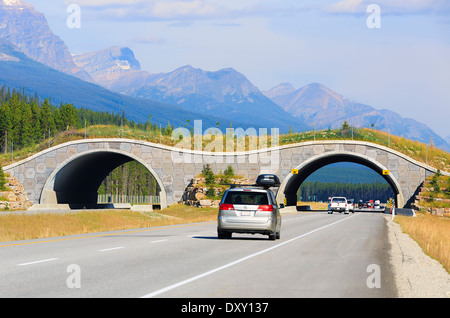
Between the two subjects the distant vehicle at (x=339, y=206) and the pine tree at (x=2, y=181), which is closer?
the pine tree at (x=2, y=181)

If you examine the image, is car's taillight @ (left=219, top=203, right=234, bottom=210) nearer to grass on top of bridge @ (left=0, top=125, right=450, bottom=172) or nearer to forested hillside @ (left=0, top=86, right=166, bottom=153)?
grass on top of bridge @ (left=0, top=125, right=450, bottom=172)

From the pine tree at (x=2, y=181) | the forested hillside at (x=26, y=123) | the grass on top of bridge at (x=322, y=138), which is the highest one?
the forested hillside at (x=26, y=123)

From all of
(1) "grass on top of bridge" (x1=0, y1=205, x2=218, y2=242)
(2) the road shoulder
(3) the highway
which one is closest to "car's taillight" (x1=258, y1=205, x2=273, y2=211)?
(3) the highway

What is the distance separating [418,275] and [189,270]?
4815 mm

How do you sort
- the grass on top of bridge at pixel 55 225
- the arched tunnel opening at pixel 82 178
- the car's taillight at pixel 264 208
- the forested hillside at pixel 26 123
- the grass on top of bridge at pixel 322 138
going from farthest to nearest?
the forested hillside at pixel 26 123
the arched tunnel opening at pixel 82 178
the grass on top of bridge at pixel 322 138
the grass on top of bridge at pixel 55 225
the car's taillight at pixel 264 208

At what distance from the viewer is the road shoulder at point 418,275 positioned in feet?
39.0

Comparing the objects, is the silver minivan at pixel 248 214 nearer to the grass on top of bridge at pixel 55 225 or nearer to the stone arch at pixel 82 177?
the grass on top of bridge at pixel 55 225

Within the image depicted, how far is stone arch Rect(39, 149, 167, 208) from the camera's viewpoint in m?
72.1

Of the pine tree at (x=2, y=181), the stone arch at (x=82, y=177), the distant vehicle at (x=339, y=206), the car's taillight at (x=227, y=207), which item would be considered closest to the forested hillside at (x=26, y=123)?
the stone arch at (x=82, y=177)

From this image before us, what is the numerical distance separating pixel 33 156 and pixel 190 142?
1695cm

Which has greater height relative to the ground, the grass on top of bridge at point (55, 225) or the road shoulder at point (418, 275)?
the grass on top of bridge at point (55, 225)

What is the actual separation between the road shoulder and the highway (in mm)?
299
